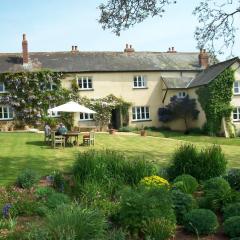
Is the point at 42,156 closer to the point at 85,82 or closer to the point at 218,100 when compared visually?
the point at 85,82

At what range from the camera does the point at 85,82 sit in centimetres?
4103

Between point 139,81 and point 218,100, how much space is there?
27.0 ft

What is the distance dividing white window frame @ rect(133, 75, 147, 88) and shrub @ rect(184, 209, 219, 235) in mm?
34884

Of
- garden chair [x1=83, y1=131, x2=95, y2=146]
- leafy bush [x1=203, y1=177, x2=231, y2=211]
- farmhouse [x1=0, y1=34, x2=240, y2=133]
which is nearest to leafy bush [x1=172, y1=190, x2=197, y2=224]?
leafy bush [x1=203, y1=177, x2=231, y2=211]

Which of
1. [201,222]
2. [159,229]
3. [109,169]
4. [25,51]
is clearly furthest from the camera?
[25,51]

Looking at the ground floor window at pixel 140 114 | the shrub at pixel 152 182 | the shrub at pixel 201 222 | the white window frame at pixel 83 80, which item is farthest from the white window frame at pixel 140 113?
the shrub at pixel 201 222

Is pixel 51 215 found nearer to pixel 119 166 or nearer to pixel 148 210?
pixel 148 210

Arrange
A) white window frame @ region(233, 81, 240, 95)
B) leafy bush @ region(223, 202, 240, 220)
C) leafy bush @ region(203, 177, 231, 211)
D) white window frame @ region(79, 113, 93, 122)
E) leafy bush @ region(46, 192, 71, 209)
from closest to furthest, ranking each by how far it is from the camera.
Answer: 1. leafy bush @ region(223, 202, 240, 220)
2. leafy bush @ region(46, 192, 71, 209)
3. leafy bush @ region(203, 177, 231, 211)
4. white window frame @ region(233, 81, 240, 95)
5. white window frame @ region(79, 113, 93, 122)

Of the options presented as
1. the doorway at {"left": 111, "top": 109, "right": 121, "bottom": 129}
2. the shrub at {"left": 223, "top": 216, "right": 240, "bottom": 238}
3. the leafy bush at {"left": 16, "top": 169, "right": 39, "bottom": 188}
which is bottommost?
the shrub at {"left": 223, "top": 216, "right": 240, "bottom": 238}

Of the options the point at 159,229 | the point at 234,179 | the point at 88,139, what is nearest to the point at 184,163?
the point at 234,179

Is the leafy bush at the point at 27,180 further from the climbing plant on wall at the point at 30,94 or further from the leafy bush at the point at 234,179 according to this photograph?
the climbing plant on wall at the point at 30,94

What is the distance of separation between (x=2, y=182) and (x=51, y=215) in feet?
19.2

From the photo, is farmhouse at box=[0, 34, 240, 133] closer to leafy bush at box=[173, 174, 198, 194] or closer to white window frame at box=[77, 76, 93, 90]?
white window frame at box=[77, 76, 93, 90]

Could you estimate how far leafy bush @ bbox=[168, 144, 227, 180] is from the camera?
448 inches
